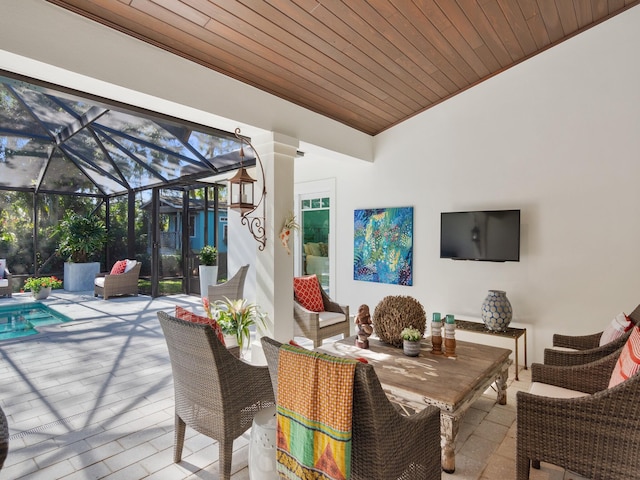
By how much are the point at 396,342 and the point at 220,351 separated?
1.58 metres

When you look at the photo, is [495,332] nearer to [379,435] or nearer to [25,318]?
[379,435]

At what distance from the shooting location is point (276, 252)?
397 centimetres

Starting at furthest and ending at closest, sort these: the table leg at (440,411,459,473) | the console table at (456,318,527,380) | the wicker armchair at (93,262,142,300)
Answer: the wicker armchair at (93,262,142,300), the console table at (456,318,527,380), the table leg at (440,411,459,473)

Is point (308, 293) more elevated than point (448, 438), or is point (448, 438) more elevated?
point (308, 293)

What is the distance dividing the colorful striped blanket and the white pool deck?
2.53ft

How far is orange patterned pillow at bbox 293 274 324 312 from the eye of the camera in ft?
14.4

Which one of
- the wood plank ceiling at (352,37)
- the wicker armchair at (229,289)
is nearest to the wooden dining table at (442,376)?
the wood plank ceiling at (352,37)

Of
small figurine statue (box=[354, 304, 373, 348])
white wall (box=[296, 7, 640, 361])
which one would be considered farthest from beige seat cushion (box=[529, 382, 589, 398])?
white wall (box=[296, 7, 640, 361])

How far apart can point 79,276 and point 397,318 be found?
9364 millimetres

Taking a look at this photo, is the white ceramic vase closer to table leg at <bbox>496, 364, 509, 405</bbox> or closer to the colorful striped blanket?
table leg at <bbox>496, 364, 509, 405</bbox>

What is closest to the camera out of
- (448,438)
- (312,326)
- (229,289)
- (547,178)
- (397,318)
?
(448,438)

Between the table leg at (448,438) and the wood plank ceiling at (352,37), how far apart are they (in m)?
2.87

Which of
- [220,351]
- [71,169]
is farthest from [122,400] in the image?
[71,169]

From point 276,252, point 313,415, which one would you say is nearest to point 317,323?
point 276,252
